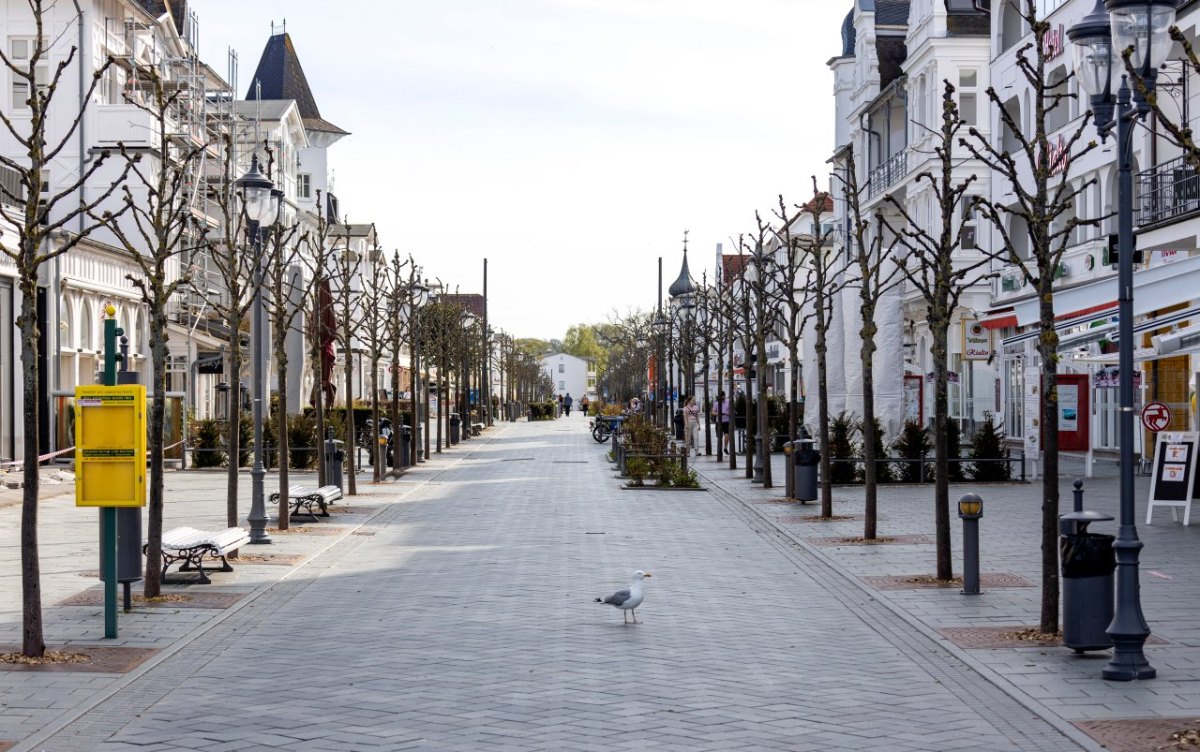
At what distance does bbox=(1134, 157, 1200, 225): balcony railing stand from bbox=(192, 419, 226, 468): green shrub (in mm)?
20356

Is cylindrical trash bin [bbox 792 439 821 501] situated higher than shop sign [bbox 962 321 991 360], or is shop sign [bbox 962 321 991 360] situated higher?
shop sign [bbox 962 321 991 360]

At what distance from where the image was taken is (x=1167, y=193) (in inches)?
981

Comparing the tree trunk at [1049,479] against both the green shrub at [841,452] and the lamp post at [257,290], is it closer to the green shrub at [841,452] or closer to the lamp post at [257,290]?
the lamp post at [257,290]

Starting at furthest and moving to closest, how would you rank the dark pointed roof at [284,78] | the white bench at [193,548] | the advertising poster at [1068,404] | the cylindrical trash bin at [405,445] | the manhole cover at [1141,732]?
the dark pointed roof at [284,78] → the cylindrical trash bin at [405,445] → the advertising poster at [1068,404] → the white bench at [193,548] → the manhole cover at [1141,732]

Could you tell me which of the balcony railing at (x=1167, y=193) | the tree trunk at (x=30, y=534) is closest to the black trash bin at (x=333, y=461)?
the balcony railing at (x=1167, y=193)

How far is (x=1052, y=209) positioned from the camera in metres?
11.9

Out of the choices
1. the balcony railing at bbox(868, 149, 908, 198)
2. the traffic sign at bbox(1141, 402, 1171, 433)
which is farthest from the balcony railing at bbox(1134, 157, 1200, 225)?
the balcony railing at bbox(868, 149, 908, 198)

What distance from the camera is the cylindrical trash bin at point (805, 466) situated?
24.2 metres

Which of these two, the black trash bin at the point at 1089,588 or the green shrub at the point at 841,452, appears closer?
the black trash bin at the point at 1089,588

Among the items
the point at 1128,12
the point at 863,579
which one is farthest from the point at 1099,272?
the point at 1128,12

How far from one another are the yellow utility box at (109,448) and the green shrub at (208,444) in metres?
24.1

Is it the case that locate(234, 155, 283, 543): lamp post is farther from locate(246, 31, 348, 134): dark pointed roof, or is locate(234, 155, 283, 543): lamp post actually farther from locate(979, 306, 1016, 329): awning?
locate(246, 31, 348, 134): dark pointed roof

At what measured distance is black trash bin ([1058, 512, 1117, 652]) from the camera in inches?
401

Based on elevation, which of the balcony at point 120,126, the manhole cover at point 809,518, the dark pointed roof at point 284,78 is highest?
the dark pointed roof at point 284,78
